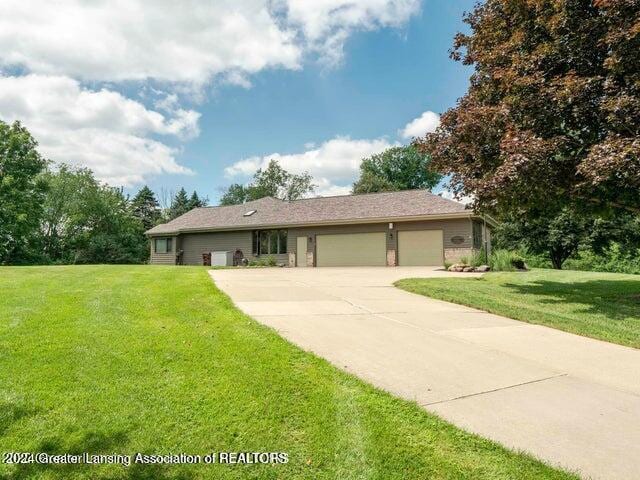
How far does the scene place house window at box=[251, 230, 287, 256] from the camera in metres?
22.7

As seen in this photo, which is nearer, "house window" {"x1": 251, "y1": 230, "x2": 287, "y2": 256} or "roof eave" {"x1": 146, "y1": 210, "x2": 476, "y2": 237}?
"roof eave" {"x1": 146, "y1": 210, "x2": 476, "y2": 237}

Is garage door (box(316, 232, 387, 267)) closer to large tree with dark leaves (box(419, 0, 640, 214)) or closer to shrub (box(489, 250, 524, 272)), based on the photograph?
shrub (box(489, 250, 524, 272))

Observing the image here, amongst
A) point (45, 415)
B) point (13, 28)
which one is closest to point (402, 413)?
point (45, 415)

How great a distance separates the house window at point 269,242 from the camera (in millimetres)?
22672

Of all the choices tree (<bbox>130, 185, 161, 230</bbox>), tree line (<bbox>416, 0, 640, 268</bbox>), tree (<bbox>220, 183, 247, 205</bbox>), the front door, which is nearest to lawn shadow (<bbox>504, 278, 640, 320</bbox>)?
tree line (<bbox>416, 0, 640, 268</bbox>)

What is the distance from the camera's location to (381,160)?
49562mm

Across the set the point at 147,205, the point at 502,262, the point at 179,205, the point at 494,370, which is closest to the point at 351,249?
the point at 502,262

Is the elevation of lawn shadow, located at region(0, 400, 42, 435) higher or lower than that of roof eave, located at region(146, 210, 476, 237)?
lower

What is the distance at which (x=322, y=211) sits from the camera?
2219cm

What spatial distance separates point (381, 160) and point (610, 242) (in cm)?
2863

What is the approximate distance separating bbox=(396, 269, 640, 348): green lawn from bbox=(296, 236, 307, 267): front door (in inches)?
433

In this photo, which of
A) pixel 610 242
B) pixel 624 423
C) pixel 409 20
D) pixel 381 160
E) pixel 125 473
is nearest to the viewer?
pixel 125 473

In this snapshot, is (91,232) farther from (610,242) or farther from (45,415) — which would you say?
(610,242)

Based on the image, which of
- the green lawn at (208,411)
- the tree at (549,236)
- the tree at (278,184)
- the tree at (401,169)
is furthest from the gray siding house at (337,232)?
the tree at (401,169)
